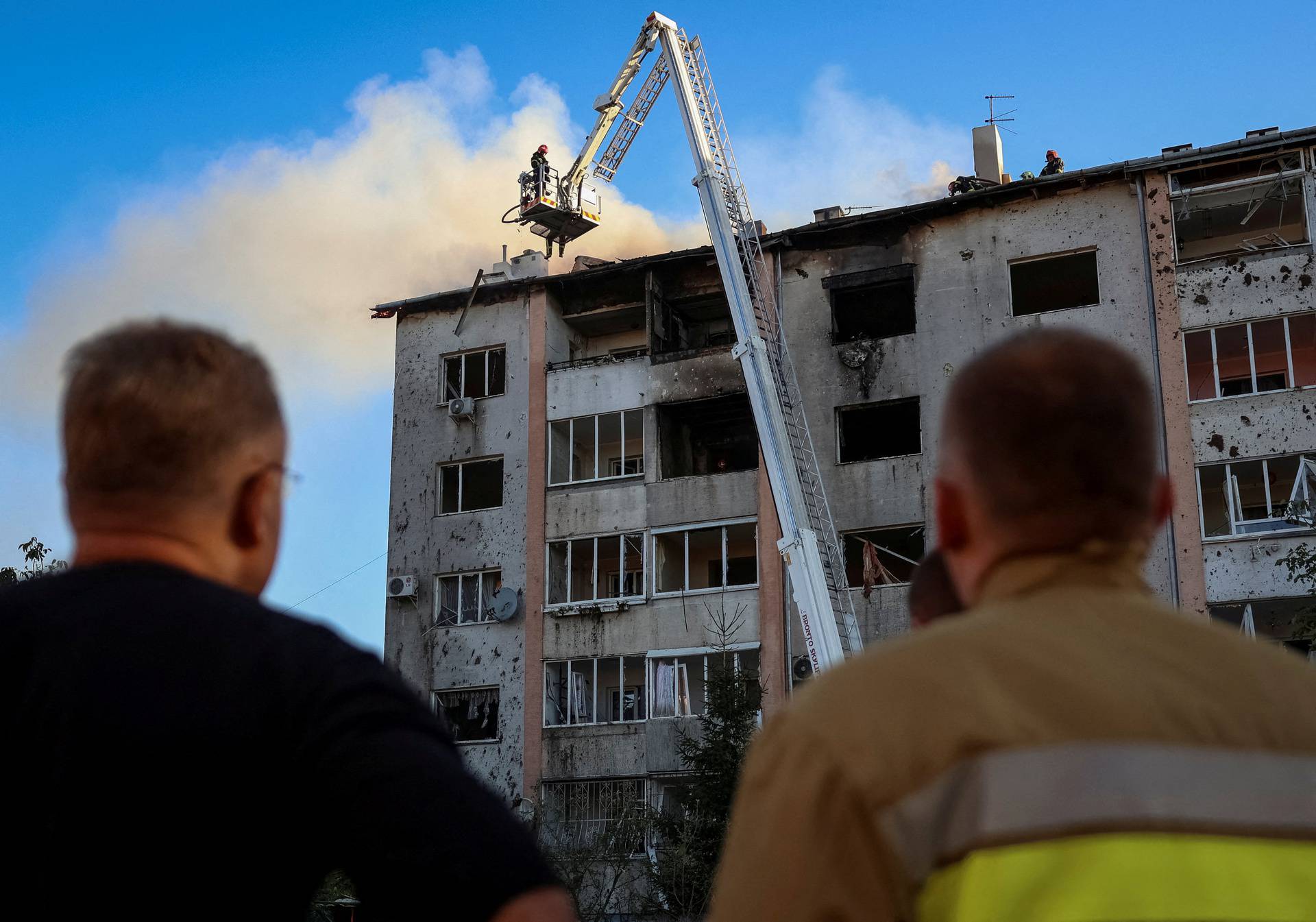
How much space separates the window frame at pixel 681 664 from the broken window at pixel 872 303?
25.2 feet

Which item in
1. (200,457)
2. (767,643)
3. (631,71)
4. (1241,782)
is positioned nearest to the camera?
(1241,782)

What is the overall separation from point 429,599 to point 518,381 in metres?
6.09

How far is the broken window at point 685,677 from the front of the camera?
32125 mm

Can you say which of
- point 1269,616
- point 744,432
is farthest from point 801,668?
point 1269,616

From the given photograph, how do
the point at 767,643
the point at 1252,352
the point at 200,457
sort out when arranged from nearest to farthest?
the point at 200,457, the point at 1252,352, the point at 767,643

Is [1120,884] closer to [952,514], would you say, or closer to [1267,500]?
[952,514]

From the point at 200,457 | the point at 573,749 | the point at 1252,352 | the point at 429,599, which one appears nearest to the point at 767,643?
the point at 573,749

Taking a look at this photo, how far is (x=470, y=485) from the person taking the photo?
1469 inches

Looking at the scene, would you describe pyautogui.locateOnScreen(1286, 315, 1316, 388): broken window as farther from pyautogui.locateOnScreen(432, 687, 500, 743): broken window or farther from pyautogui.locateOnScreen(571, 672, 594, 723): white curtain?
pyautogui.locateOnScreen(432, 687, 500, 743): broken window

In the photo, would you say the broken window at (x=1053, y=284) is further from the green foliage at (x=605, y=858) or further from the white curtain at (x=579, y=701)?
the green foliage at (x=605, y=858)

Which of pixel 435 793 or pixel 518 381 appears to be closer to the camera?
pixel 435 793

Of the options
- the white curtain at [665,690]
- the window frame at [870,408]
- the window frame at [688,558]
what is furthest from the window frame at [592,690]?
the window frame at [870,408]

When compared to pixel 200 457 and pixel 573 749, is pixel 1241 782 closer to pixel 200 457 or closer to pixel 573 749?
pixel 200 457

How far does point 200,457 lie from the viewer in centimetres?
204
